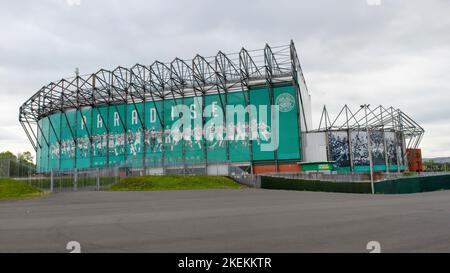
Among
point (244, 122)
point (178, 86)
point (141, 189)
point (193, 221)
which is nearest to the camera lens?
point (193, 221)

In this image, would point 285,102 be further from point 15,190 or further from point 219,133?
point 15,190

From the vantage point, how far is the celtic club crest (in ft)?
208

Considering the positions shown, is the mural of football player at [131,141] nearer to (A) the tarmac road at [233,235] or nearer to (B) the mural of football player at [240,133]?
(B) the mural of football player at [240,133]

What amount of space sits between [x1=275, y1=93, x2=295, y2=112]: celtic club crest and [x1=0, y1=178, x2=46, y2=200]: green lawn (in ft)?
139

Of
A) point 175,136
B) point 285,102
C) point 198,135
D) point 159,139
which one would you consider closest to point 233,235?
point 285,102

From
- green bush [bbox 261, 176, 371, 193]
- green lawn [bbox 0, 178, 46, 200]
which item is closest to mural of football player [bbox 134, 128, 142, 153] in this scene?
green bush [bbox 261, 176, 371, 193]

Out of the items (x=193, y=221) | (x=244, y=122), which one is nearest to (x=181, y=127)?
(x=244, y=122)

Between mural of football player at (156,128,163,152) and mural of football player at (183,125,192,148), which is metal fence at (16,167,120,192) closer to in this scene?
mural of football player at (183,125,192,148)

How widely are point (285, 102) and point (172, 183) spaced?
31.9 meters

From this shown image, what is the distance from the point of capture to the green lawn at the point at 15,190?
94.8ft

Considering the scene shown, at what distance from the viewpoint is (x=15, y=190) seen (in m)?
30.1
